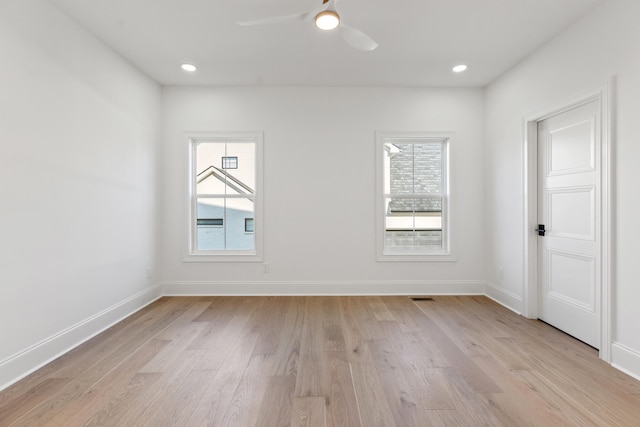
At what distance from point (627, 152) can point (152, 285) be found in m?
4.83

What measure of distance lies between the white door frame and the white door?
0.17ft

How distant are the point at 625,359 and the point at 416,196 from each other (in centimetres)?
254

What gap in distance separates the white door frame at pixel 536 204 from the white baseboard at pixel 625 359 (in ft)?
0.14

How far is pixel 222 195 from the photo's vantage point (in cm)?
418

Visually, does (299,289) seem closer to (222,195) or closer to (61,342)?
(222,195)

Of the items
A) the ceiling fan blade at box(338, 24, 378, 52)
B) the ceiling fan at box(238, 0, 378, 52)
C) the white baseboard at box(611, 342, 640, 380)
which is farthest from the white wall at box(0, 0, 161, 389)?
the white baseboard at box(611, 342, 640, 380)

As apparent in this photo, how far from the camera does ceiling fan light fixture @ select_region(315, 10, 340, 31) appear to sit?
2031 millimetres

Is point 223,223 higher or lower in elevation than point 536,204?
lower

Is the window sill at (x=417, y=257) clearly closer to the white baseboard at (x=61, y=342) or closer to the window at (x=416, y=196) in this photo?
the window at (x=416, y=196)

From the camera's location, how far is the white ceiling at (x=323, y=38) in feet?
8.20

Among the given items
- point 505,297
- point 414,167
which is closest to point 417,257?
point 505,297

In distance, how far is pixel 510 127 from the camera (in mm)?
3570

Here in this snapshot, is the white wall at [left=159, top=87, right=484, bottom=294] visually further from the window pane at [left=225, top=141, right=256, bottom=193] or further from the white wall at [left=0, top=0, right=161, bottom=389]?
the white wall at [left=0, top=0, right=161, bottom=389]

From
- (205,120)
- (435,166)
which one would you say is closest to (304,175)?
(205,120)
